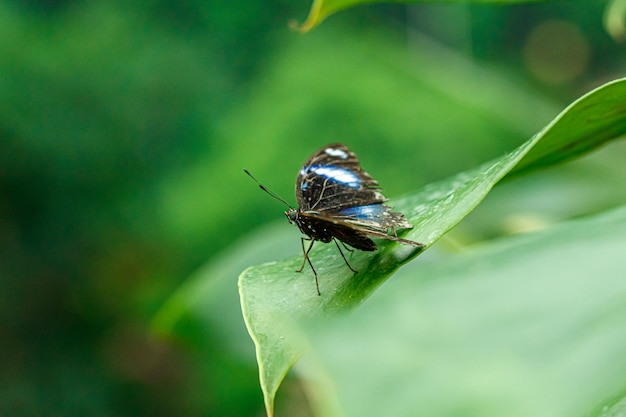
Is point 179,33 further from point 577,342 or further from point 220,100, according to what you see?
point 577,342

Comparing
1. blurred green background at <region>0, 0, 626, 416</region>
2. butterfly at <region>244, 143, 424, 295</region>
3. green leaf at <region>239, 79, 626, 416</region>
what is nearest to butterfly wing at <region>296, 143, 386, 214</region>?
butterfly at <region>244, 143, 424, 295</region>

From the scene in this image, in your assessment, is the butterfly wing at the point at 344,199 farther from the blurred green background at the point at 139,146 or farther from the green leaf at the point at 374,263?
the blurred green background at the point at 139,146

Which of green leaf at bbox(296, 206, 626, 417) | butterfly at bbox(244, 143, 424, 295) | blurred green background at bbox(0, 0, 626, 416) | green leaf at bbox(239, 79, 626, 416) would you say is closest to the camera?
green leaf at bbox(296, 206, 626, 417)

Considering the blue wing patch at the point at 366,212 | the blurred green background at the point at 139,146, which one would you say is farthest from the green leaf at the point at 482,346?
the blurred green background at the point at 139,146

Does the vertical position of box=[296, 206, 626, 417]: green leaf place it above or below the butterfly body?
above

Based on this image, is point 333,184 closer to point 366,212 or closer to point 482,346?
point 366,212

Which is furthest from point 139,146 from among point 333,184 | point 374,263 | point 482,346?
point 482,346

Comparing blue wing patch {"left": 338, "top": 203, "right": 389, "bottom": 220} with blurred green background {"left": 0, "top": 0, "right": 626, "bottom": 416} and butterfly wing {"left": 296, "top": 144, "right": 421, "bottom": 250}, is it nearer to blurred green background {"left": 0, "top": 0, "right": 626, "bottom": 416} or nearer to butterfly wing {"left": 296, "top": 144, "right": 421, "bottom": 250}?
butterfly wing {"left": 296, "top": 144, "right": 421, "bottom": 250}

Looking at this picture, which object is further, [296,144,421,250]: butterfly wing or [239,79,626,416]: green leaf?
[296,144,421,250]: butterfly wing
